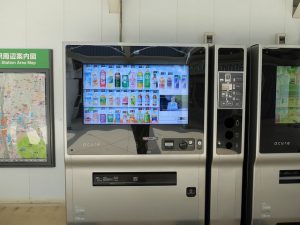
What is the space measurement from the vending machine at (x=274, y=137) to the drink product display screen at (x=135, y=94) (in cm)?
37

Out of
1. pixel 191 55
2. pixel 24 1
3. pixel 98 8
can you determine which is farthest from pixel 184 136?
pixel 24 1

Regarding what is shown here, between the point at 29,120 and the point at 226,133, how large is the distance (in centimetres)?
128

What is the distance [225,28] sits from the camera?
2.18 m

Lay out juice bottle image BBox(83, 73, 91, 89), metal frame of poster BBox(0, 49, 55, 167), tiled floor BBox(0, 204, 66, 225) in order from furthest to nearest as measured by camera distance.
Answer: metal frame of poster BBox(0, 49, 55, 167) → tiled floor BBox(0, 204, 66, 225) → juice bottle image BBox(83, 73, 91, 89)

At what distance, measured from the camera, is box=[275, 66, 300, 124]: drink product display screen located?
1653mm

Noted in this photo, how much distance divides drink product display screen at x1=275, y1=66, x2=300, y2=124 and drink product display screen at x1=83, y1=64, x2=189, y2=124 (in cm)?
48

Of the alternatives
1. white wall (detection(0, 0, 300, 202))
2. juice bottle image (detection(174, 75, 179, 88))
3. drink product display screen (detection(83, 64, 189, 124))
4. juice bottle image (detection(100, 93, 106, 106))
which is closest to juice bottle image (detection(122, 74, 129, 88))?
drink product display screen (detection(83, 64, 189, 124))

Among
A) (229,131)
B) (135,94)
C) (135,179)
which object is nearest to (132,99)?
(135,94)

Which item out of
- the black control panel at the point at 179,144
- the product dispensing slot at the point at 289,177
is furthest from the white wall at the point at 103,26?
the product dispensing slot at the point at 289,177

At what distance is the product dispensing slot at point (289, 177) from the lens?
1.71 metres

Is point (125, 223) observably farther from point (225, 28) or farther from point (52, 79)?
point (225, 28)

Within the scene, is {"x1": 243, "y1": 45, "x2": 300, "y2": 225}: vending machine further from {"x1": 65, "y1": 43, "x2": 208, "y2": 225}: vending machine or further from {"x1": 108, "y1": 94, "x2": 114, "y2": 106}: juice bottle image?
{"x1": 108, "y1": 94, "x2": 114, "y2": 106}: juice bottle image

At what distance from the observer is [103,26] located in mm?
2137

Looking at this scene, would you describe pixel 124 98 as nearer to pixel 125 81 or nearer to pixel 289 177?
pixel 125 81
